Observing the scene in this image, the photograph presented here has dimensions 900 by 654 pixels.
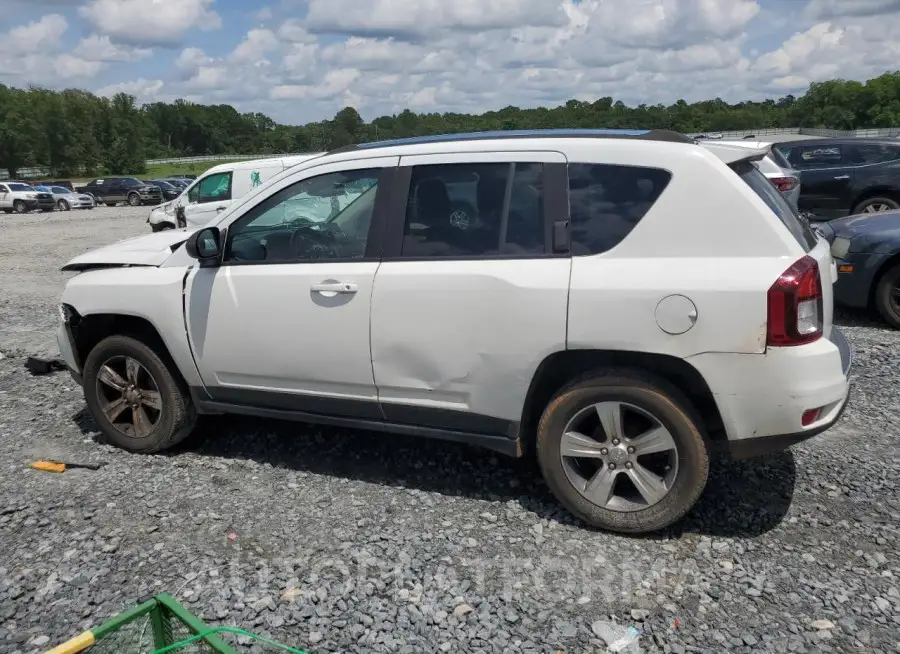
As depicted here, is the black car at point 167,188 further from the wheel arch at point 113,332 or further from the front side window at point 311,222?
the front side window at point 311,222

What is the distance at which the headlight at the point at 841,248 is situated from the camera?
287 inches

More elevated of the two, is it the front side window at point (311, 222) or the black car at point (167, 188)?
the front side window at point (311, 222)

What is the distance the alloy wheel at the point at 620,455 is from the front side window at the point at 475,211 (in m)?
0.87

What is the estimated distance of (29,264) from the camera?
15523 mm

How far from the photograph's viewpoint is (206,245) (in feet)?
14.4

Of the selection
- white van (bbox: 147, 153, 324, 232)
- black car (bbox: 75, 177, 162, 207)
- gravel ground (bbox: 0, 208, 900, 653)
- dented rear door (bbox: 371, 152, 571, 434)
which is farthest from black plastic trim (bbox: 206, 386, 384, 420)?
black car (bbox: 75, 177, 162, 207)

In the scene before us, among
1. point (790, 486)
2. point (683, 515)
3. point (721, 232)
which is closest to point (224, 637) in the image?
point (683, 515)

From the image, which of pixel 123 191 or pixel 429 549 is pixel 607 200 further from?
pixel 123 191

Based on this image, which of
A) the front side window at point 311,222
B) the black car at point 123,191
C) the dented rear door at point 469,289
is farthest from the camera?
the black car at point 123,191

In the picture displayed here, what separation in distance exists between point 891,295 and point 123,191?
134 feet

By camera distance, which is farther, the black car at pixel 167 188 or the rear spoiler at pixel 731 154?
the black car at pixel 167 188

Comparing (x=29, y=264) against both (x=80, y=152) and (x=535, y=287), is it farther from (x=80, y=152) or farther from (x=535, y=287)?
(x=80, y=152)

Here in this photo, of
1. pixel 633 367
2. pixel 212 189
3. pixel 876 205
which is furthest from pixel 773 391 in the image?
pixel 212 189

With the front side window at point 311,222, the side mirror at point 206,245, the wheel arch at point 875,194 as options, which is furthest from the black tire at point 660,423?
the wheel arch at point 875,194
